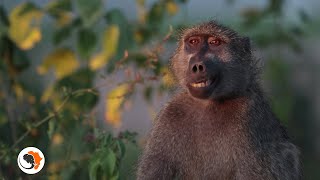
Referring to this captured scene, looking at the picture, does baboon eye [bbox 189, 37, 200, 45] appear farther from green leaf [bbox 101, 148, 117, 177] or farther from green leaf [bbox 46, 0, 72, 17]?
green leaf [bbox 46, 0, 72, 17]

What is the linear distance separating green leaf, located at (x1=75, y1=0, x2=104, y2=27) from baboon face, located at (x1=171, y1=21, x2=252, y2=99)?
586 mm

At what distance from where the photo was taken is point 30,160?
209 inches

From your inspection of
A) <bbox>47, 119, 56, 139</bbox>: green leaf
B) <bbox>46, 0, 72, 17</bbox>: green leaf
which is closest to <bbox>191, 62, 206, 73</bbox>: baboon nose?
<bbox>47, 119, 56, 139</bbox>: green leaf

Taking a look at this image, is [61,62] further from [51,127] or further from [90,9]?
[51,127]

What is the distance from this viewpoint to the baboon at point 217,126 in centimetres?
511

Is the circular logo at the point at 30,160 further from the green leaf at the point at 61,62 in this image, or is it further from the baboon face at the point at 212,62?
the green leaf at the point at 61,62

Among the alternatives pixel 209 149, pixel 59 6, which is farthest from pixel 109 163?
pixel 59 6

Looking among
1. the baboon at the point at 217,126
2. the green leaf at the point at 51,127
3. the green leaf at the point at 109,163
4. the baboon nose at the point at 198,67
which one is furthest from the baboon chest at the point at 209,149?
the green leaf at the point at 51,127

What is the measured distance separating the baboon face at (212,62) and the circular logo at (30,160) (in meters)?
0.94

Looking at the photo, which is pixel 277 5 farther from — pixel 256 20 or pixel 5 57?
pixel 5 57

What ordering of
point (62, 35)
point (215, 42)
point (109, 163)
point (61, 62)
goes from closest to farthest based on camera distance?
point (109, 163)
point (215, 42)
point (62, 35)
point (61, 62)

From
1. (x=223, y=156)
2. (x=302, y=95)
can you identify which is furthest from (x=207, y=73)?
(x=302, y=95)

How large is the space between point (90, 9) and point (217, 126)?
1166 millimetres

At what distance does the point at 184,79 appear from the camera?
17.7 ft
